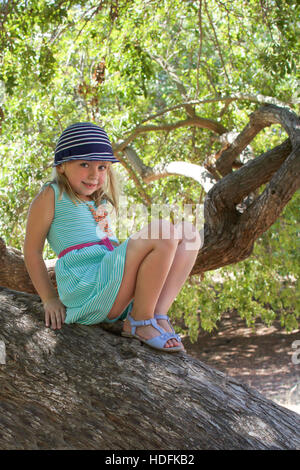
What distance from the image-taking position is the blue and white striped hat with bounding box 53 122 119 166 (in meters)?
2.16

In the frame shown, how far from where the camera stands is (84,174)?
87.1 inches

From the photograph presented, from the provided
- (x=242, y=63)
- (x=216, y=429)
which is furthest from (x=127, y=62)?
(x=216, y=429)

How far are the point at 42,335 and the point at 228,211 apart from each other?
1.74 m

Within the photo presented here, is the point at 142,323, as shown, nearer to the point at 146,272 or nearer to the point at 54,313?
the point at 146,272

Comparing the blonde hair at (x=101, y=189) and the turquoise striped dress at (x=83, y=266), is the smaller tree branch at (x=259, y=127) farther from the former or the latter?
the turquoise striped dress at (x=83, y=266)

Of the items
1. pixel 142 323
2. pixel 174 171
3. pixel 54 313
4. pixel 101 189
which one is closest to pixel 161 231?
pixel 142 323

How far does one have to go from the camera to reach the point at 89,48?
550cm

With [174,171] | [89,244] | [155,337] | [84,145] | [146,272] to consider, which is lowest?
[155,337]

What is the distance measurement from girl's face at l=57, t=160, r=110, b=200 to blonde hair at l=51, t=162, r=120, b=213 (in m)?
0.02

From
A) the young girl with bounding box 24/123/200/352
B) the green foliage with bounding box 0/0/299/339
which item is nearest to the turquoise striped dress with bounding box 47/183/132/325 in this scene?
the young girl with bounding box 24/123/200/352

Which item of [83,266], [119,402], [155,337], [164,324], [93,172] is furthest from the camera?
[93,172]

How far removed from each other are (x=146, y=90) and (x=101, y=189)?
2.70 metres

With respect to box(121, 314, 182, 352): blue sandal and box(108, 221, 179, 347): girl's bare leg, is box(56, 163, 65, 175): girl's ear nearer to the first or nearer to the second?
box(108, 221, 179, 347): girl's bare leg
